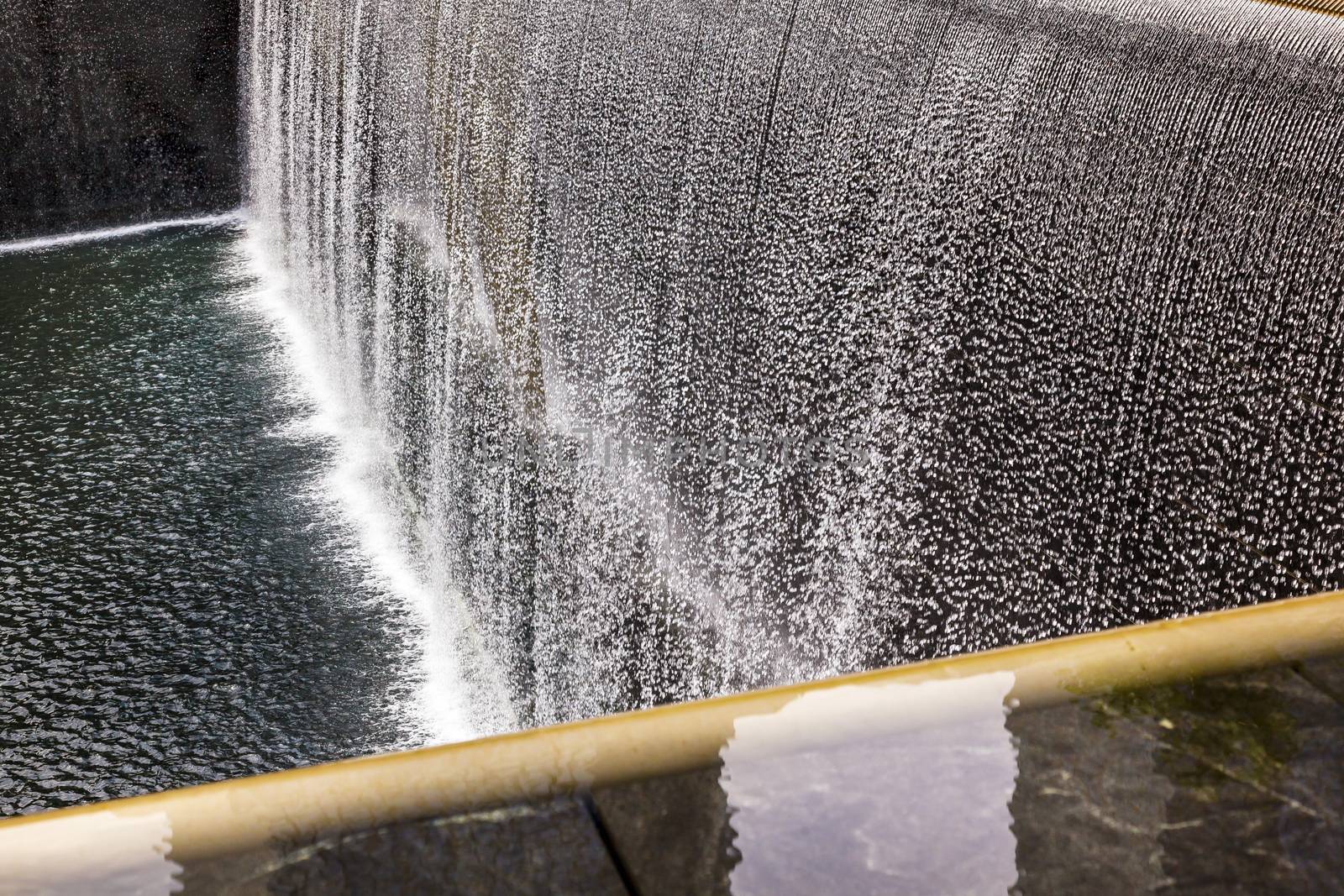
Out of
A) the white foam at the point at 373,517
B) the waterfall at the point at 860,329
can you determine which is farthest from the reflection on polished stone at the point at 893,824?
the white foam at the point at 373,517

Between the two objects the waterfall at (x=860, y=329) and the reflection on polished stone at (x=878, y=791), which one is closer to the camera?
the reflection on polished stone at (x=878, y=791)

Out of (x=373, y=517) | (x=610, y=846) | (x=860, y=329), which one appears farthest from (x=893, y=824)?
(x=373, y=517)

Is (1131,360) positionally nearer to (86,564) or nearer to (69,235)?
(86,564)

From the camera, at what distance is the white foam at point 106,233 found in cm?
745

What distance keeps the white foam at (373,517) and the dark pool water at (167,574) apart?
0.06m

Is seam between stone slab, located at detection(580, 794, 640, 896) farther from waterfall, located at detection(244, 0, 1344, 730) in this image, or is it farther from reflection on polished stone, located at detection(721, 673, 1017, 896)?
waterfall, located at detection(244, 0, 1344, 730)

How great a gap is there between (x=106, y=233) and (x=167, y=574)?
14.3ft

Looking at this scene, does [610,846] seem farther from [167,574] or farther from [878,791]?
[167,574]

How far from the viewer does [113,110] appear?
24.8 feet

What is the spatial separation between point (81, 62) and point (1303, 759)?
26.5 ft

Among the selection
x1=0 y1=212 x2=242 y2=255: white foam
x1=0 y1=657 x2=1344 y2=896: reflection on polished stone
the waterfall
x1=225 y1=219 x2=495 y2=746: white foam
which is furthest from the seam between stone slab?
x1=0 y1=212 x2=242 y2=255: white foam

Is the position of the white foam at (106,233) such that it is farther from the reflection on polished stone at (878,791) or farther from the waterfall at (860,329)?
the reflection on polished stone at (878,791)

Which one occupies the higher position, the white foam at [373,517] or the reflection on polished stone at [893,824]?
the reflection on polished stone at [893,824]

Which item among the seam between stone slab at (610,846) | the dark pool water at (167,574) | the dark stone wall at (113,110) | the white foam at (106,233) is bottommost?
the dark pool water at (167,574)
